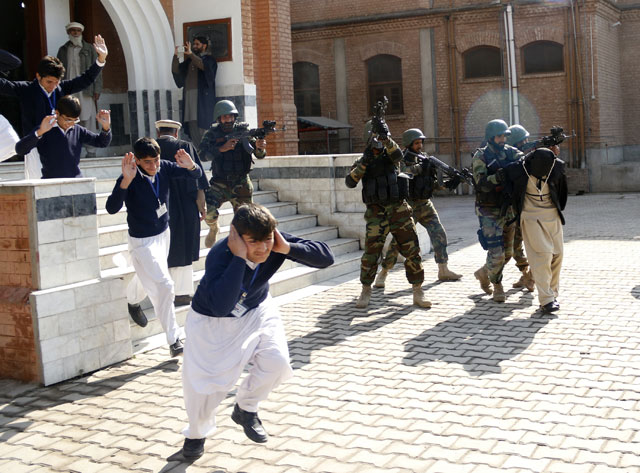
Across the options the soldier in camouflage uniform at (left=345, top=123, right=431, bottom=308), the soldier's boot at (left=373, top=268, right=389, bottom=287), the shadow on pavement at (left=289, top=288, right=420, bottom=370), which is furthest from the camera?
the soldier's boot at (left=373, top=268, right=389, bottom=287)

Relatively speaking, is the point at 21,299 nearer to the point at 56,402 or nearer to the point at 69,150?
the point at 56,402

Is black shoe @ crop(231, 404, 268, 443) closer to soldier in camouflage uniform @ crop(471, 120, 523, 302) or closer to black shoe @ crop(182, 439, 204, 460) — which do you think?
black shoe @ crop(182, 439, 204, 460)

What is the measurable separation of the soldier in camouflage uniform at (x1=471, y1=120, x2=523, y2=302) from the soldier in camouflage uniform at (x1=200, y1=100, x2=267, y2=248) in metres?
2.76

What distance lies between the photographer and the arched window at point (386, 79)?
85.7 feet

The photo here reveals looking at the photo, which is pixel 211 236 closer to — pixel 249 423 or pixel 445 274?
pixel 445 274

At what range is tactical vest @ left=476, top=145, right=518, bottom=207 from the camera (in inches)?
329

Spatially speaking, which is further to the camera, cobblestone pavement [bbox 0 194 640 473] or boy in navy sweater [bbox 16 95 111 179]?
boy in navy sweater [bbox 16 95 111 179]

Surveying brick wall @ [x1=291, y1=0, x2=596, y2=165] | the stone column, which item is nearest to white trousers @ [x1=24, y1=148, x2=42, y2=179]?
the stone column

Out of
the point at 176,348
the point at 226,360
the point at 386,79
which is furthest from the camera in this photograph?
the point at 386,79

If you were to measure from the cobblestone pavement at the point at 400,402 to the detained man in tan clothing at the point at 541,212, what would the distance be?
1.35ft

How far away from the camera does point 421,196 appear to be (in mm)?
9602

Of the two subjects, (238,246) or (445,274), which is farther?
(445,274)

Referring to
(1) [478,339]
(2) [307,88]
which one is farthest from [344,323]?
(2) [307,88]

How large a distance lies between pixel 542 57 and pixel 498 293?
17.4 metres
